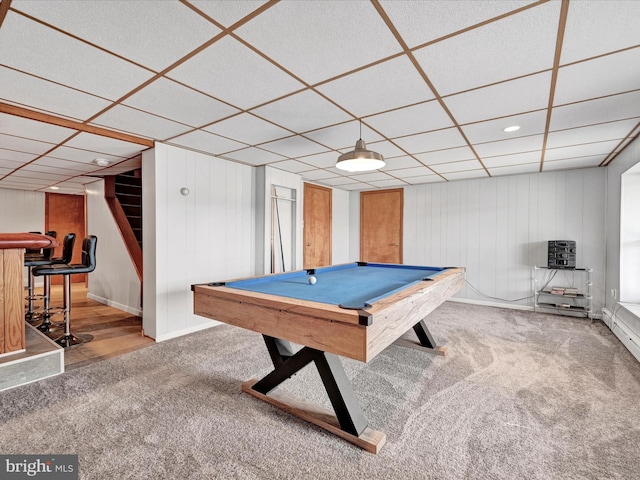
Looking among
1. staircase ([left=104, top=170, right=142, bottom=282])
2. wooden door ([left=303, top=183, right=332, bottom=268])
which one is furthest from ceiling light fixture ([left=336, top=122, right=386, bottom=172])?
staircase ([left=104, top=170, right=142, bottom=282])

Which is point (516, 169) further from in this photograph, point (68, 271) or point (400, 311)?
point (68, 271)

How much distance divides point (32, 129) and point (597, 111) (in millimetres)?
5172

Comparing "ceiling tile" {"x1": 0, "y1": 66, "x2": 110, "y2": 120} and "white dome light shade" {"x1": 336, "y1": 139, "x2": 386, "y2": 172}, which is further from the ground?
"ceiling tile" {"x1": 0, "y1": 66, "x2": 110, "y2": 120}

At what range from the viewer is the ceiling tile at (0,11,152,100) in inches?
63.5

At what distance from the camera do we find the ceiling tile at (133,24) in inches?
56.4

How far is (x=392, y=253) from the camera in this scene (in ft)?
22.2

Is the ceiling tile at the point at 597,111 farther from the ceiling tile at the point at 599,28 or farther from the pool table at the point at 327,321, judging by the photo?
the pool table at the point at 327,321

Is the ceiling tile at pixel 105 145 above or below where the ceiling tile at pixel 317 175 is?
below

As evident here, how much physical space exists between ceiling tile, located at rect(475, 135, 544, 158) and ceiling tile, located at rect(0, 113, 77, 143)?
177 inches

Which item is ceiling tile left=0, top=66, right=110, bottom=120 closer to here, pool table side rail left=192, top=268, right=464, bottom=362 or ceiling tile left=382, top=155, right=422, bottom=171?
pool table side rail left=192, top=268, right=464, bottom=362

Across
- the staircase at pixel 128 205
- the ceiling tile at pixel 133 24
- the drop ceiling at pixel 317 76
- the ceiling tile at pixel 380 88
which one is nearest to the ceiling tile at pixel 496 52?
the drop ceiling at pixel 317 76

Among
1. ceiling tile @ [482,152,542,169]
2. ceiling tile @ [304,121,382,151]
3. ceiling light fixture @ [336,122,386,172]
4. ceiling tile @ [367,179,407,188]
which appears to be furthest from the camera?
ceiling tile @ [367,179,407,188]

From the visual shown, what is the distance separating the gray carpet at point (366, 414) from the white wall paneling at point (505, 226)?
7.24ft

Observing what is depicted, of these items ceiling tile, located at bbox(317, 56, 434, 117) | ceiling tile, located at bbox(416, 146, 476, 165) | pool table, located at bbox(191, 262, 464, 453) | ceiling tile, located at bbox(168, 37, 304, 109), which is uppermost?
ceiling tile, located at bbox(416, 146, 476, 165)
